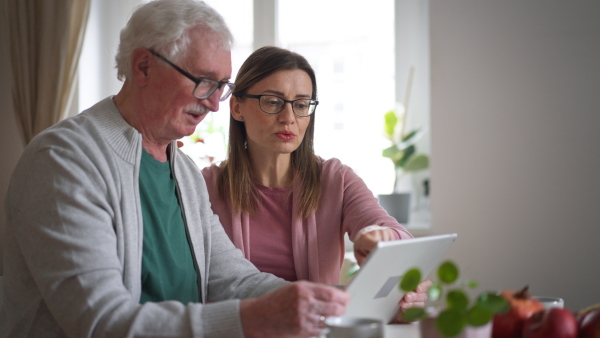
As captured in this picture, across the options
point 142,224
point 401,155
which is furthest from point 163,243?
point 401,155

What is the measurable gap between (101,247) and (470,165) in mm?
2184

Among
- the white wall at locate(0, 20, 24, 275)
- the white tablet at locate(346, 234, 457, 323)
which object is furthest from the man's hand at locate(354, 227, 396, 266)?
the white wall at locate(0, 20, 24, 275)

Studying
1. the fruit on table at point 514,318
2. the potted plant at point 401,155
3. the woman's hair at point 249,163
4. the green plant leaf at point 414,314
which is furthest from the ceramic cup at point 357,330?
the potted plant at point 401,155

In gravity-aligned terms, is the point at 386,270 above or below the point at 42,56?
below

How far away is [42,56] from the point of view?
139 inches

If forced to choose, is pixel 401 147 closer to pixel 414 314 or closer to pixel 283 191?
pixel 283 191

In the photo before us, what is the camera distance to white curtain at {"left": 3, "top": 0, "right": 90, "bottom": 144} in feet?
11.5

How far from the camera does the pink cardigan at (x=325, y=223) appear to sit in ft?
6.60

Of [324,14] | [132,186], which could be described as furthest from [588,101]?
[132,186]

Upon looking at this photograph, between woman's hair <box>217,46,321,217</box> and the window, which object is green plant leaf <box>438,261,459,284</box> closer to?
A: woman's hair <box>217,46,321,217</box>

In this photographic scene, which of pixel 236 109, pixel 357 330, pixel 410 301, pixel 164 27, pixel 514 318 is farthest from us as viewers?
pixel 236 109

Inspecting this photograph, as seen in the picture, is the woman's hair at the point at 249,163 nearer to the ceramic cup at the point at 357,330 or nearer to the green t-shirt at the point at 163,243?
the green t-shirt at the point at 163,243

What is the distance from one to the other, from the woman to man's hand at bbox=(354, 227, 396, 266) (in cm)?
42

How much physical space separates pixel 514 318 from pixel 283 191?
1200 millimetres
